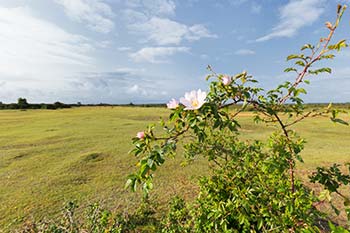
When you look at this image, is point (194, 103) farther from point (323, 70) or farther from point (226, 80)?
point (323, 70)

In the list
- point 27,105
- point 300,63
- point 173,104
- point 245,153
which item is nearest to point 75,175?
point 245,153

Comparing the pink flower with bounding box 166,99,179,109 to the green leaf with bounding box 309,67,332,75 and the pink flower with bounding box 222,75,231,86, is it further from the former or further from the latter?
the green leaf with bounding box 309,67,332,75

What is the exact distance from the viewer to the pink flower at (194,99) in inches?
36.5

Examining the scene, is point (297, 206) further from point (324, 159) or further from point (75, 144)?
point (75, 144)

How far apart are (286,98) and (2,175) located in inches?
236

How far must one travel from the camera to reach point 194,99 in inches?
37.7

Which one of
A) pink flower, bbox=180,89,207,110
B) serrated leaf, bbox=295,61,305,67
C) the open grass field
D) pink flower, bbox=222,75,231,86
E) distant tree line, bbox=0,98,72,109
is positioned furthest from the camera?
distant tree line, bbox=0,98,72,109

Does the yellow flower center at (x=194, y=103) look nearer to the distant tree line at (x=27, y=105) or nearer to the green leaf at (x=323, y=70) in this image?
the green leaf at (x=323, y=70)

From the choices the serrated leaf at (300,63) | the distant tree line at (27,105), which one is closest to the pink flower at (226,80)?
the serrated leaf at (300,63)

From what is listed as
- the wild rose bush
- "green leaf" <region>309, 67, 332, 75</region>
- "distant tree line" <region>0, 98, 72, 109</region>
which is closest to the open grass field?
the wild rose bush

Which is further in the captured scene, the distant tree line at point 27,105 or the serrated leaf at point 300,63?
the distant tree line at point 27,105

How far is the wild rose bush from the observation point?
95 cm

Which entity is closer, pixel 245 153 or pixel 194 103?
pixel 194 103

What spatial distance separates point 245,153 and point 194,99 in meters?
1.31
